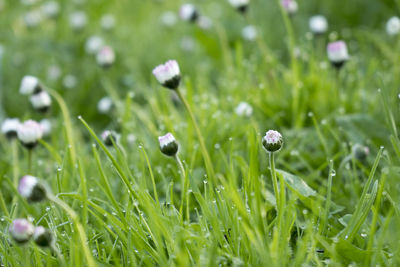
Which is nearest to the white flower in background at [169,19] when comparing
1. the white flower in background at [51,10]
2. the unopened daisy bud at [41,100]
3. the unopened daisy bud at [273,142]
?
the white flower in background at [51,10]

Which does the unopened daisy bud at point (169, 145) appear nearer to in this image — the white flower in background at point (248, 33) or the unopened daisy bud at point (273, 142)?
the unopened daisy bud at point (273, 142)

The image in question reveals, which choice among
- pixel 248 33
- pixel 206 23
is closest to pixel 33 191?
pixel 248 33

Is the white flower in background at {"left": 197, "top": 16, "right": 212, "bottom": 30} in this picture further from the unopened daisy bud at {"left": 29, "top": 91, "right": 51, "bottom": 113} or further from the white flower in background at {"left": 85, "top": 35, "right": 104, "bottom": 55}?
the unopened daisy bud at {"left": 29, "top": 91, "right": 51, "bottom": 113}

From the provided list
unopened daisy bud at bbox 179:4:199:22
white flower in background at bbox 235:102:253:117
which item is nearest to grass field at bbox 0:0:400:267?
white flower in background at bbox 235:102:253:117

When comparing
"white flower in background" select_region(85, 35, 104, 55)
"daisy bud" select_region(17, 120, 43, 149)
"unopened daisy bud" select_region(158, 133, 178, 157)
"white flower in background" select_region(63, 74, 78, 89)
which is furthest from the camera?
"white flower in background" select_region(85, 35, 104, 55)

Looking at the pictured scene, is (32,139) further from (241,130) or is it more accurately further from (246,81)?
(246,81)

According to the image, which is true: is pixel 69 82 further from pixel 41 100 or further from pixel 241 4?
pixel 241 4

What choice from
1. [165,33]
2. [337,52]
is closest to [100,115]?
[165,33]
